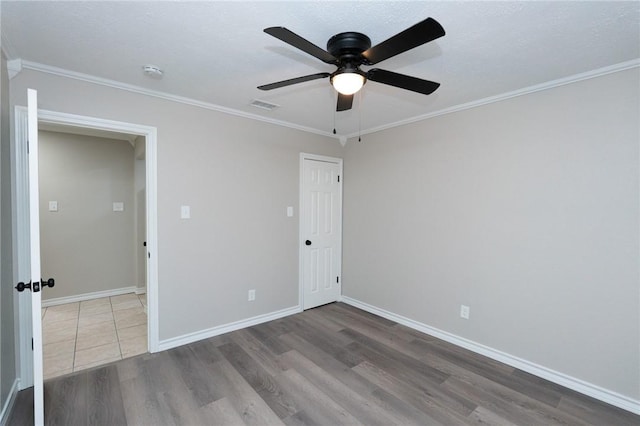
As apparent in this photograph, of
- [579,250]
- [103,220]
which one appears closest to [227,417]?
[579,250]

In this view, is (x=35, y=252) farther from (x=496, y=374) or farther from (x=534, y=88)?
(x=534, y=88)

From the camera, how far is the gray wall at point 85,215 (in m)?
4.15

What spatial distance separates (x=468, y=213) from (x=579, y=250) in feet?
2.98

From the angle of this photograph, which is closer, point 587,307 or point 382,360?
point 587,307

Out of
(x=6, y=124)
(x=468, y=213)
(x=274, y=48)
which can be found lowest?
(x=468, y=213)

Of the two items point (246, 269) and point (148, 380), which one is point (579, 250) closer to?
point (246, 269)

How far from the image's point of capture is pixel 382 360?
9.11ft

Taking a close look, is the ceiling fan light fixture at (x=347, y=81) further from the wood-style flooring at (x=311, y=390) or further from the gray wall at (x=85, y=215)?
the gray wall at (x=85, y=215)

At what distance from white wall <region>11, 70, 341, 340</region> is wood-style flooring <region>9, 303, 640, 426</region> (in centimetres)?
48

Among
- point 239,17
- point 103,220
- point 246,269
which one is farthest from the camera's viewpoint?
point 103,220

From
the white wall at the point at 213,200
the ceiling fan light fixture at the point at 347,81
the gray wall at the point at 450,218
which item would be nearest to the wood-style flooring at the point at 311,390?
the gray wall at the point at 450,218

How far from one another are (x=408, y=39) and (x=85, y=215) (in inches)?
197

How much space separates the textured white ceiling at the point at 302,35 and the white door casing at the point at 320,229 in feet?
4.89

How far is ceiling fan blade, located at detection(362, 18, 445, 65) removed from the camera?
1.22m
